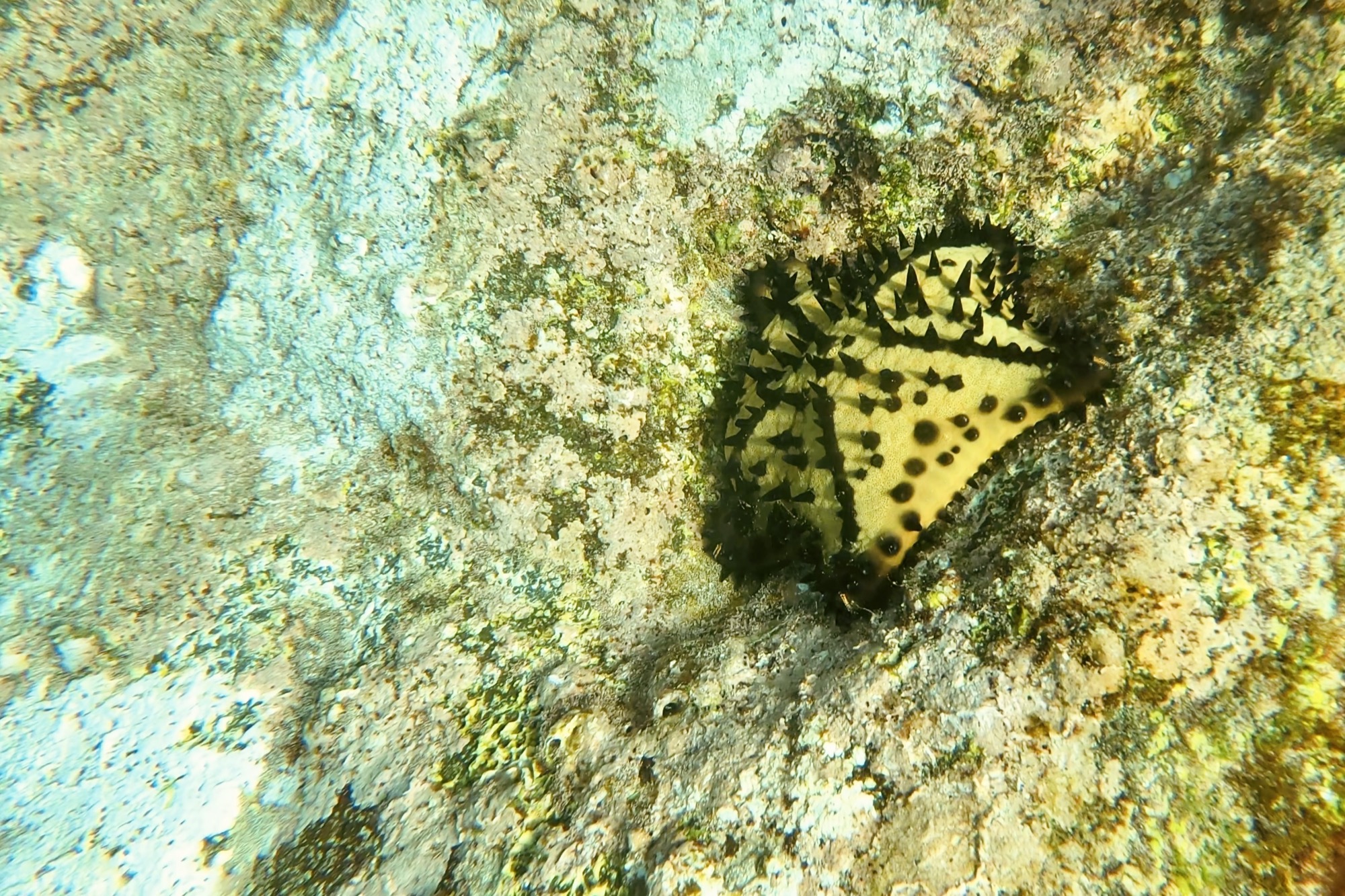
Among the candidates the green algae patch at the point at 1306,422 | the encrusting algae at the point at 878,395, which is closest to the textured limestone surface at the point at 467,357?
the encrusting algae at the point at 878,395

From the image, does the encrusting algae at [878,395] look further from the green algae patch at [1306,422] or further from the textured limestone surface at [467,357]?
the green algae patch at [1306,422]

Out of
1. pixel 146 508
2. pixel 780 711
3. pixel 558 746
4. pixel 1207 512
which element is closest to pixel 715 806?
pixel 780 711

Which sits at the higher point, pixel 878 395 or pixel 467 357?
pixel 467 357

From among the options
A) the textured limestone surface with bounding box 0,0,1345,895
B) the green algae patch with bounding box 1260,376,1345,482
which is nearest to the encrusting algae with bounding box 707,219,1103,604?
the textured limestone surface with bounding box 0,0,1345,895

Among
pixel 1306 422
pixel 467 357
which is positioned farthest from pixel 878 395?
pixel 467 357

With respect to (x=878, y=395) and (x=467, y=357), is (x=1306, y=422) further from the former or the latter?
(x=467, y=357)

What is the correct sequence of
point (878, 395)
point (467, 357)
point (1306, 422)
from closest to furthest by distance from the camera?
point (1306, 422), point (878, 395), point (467, 357)
